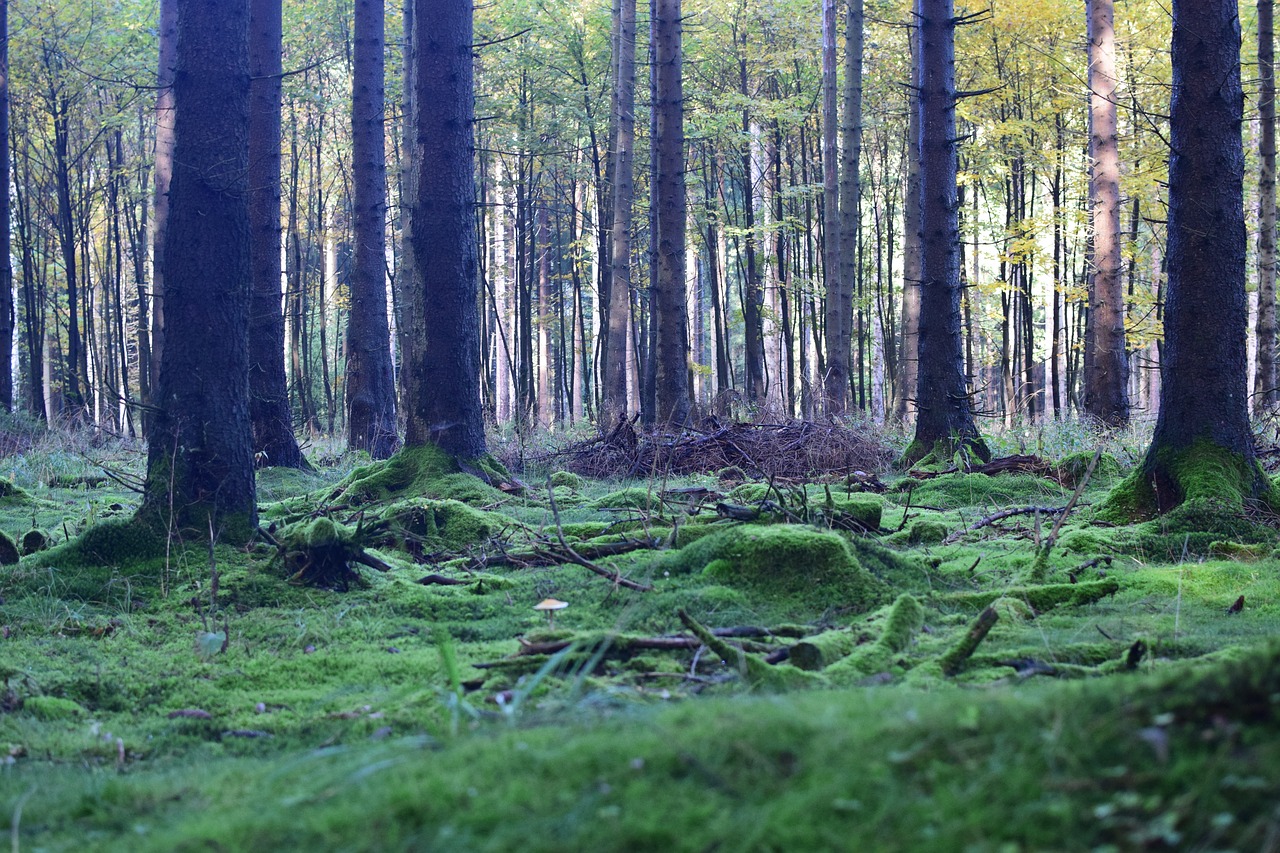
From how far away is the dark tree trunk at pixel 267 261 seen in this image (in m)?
10.8

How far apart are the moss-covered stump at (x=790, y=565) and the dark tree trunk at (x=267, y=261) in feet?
24.0

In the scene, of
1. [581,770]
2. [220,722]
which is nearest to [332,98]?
[220,722]

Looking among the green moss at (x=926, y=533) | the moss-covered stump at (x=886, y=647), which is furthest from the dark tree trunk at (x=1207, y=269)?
the moss-covered stump at (x=886, y=647)

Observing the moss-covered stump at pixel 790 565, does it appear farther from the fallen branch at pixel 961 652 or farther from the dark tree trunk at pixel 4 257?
the dark tree trunk at pixel 4 257

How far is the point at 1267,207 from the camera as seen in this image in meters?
15.2

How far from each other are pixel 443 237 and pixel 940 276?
5366 millimetres

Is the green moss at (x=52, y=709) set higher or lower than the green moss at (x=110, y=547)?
lower

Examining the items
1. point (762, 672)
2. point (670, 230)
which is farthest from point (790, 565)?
point (670, 230)

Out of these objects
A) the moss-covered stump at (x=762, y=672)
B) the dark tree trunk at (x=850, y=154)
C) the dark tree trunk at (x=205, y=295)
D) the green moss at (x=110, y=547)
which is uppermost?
the dark tree trunk at (x=850, y=154)

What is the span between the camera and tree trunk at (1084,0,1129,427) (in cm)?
1382

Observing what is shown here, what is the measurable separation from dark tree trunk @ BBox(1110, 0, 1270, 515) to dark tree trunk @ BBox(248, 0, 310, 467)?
8761mm

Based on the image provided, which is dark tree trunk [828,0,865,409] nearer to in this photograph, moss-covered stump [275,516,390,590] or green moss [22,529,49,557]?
moss-covered stump [275,516,390,590]

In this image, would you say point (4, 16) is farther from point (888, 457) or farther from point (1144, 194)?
point (1144, 194)

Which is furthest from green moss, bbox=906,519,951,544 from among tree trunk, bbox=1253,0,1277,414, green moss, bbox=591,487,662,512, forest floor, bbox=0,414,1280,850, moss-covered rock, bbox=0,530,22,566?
tree trunk, bbox=1253,0,1277,414
